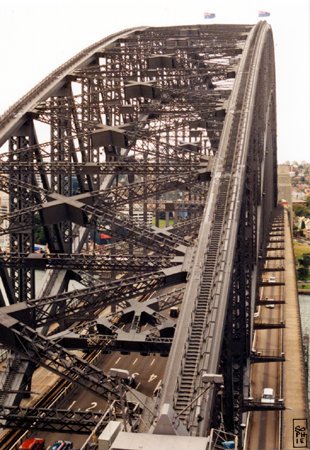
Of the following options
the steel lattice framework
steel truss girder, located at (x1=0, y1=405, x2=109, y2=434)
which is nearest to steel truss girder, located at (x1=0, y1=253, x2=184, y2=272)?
the steel lattice framework

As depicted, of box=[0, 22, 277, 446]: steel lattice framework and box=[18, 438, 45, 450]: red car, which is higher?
box=[0, 22, 277, 446]: steel lattice framework

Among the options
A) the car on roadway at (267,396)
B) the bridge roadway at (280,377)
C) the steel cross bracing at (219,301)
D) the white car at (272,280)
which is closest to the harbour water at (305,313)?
the white car at (272,280)

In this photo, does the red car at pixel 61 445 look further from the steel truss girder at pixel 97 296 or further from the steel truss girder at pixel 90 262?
the steel truss girder at pixel 97 296

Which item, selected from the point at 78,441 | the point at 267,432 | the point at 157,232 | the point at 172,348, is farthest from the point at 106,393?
the point at 267,432

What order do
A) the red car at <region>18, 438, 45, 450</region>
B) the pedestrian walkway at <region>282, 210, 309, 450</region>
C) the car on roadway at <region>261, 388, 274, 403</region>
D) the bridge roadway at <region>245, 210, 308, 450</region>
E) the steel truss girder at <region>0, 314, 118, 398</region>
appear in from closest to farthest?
the steel truss girder at <region>0, 314, 118, 398</region>, the red car at <region>18, 438, 45, 450</region>, the pedestrian walkway at <region>282, 210, 309, 450</region>, the bridge roadway at <region>245, 210, 308, 450</region>, the car on roadway at <region>261, 388, 274, 403</region>

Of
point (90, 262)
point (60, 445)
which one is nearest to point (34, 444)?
point (60, 445)

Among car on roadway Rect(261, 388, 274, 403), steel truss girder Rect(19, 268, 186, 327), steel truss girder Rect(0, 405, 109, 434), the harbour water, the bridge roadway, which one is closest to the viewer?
steel truss girder Rect(0, 405, 109, 434)

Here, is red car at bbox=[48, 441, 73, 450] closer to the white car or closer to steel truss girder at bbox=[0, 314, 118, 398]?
steel truss girder at bbox=[0, 314, 118, 398]
